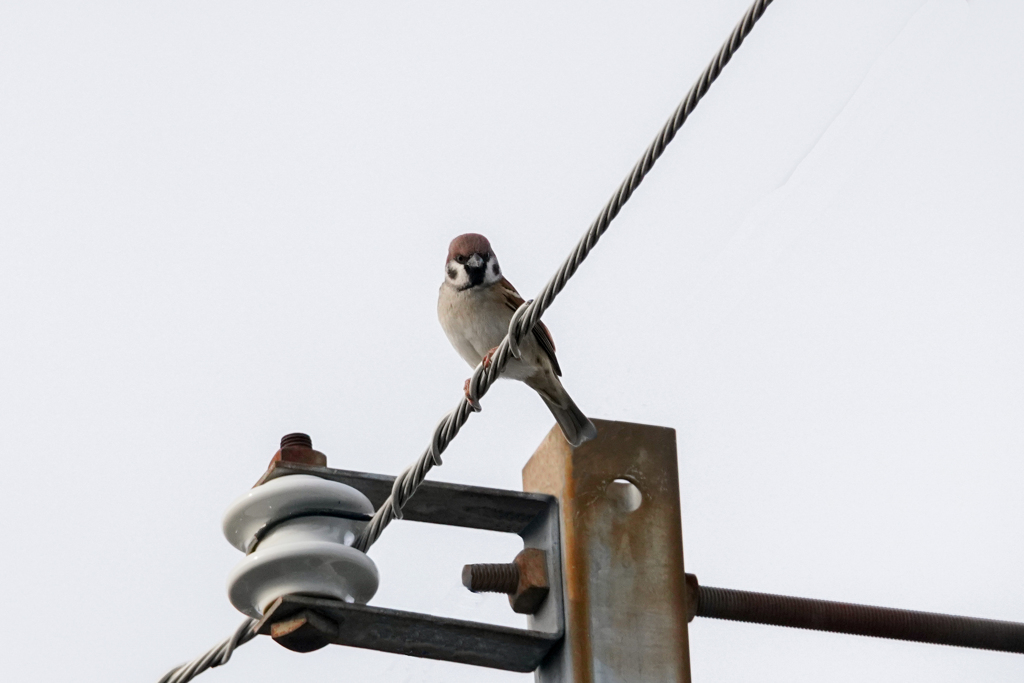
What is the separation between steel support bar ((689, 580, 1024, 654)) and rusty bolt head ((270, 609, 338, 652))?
83 cm

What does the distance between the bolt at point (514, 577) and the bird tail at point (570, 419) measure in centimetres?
28

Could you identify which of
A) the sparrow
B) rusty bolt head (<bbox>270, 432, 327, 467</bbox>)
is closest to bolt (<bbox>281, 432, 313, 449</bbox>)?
rusty bolt head (<bbox>270, 432, 327, 467</bbox>)

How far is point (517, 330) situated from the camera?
3164mm

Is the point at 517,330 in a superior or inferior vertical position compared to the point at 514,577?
superior

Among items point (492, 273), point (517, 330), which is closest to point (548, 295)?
point (517, 330)

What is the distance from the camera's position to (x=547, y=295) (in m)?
3.01

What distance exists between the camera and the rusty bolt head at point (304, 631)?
2773 mm

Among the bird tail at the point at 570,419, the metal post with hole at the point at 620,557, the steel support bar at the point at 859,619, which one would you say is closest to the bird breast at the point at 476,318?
the bird tail at the point at 570,419

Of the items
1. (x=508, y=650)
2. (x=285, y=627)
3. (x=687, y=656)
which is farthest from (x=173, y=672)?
(x=687, y=656)

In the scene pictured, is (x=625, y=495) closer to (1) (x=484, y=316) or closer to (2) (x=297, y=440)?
(2) (x=297, y=440)

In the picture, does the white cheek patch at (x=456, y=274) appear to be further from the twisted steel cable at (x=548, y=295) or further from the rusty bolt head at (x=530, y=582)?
the rusty bolt head at (x=530, y=582)

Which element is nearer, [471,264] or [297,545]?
[297,545]

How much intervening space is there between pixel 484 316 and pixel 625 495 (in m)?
2.63

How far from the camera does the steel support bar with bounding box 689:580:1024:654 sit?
9.98 feet
